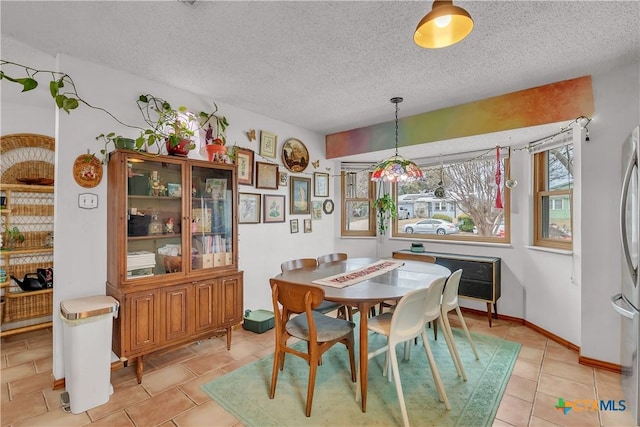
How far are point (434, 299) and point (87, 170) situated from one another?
2.85m

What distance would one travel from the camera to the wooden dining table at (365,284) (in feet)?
6.40

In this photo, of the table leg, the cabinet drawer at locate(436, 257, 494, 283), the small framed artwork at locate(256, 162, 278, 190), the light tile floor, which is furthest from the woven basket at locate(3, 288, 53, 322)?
the cabinet drawer at locate(436, 257, 494, 283)

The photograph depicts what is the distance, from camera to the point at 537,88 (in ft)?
9.33

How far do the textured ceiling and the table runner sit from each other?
5.59 feet

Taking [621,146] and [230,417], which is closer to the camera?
[230,417]

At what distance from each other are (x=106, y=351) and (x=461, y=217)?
13.7 feet

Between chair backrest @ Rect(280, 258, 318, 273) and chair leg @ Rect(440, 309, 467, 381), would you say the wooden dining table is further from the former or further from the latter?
chair leg @ Rect(440, 309, 467, 381)

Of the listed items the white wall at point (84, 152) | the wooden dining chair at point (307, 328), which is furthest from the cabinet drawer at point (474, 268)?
the white wall at point (84, 152)

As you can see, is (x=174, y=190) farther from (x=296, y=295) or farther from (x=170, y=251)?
(x=296, y=295)

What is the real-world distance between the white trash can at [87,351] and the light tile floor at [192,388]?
9cm

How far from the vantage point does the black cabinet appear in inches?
138

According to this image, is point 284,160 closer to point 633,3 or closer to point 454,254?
point 454,254

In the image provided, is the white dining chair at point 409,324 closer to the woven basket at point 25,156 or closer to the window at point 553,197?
the window at point 553,197

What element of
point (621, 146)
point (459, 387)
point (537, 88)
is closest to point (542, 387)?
point (459, 387)
